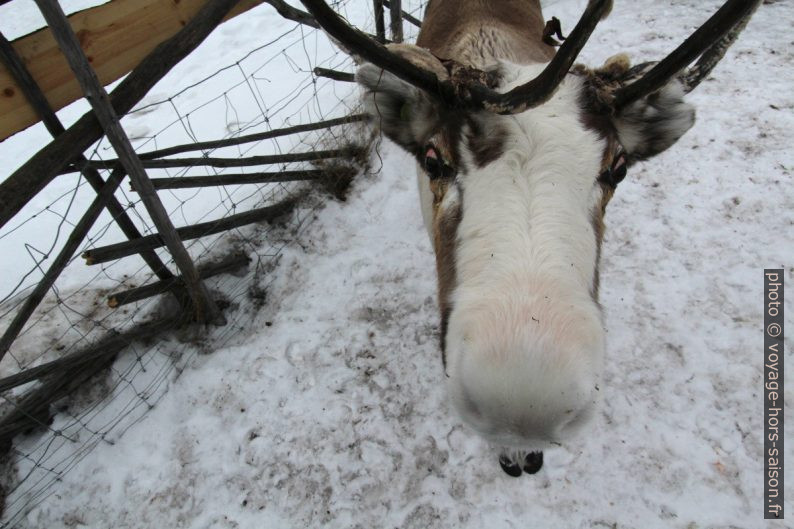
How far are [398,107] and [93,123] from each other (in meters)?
1.85

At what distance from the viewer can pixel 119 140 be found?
2787 mm

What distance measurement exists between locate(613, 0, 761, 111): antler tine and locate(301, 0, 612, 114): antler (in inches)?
14.5

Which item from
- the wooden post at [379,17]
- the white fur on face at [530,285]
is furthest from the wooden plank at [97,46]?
the wooden post at [379,17]

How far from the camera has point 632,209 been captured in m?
4.83

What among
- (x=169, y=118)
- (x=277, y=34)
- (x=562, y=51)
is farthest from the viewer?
(x=277, y=34)

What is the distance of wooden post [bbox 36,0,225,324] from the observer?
236 centimetres

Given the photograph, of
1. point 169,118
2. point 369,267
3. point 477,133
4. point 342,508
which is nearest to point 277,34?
point 169,118

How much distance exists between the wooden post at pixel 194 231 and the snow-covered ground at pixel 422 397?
0.25 metres

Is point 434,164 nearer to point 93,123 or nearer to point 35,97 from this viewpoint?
point 93,123

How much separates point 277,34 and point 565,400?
27.1ft

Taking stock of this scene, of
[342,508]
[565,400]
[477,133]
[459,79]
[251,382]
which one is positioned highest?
[459,79]

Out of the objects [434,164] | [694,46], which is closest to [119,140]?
[434,164]

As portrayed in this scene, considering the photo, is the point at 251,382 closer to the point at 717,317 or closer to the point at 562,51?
the point at 562,51

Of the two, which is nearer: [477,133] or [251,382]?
[477,133]
